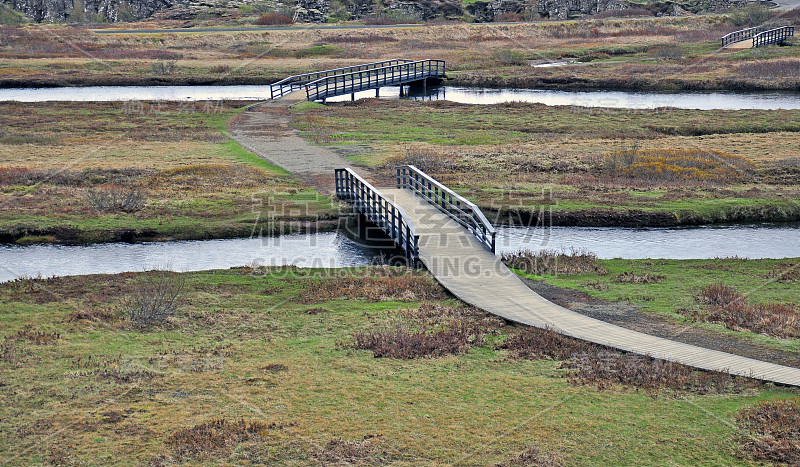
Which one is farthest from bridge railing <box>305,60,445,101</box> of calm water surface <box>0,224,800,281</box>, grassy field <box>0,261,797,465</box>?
grassy field <box>0,261,797,465</box>

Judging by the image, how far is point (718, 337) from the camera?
17578 mm

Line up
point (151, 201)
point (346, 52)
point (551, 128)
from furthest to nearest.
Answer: point (346, 52) → point (551, 128) → point (151, 201)

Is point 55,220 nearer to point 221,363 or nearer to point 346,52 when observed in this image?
point 221,363

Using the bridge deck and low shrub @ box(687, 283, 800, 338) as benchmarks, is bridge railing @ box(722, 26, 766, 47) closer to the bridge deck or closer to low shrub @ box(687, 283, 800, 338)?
the bridge deck


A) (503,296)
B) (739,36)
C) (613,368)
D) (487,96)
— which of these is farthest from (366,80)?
(613,368)

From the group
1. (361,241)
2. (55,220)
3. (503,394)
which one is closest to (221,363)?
(503,394)

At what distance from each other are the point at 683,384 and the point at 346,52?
8223 cm

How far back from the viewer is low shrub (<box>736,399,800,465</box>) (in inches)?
483

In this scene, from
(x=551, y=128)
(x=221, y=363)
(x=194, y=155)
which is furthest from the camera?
(x=551, y=128)

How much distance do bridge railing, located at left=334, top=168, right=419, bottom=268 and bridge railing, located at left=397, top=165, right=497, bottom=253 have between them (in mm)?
1777

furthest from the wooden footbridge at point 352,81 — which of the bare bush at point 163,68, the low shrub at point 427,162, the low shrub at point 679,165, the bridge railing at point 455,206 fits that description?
the bridge railing at point 455,206

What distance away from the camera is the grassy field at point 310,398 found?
1266 centimetres

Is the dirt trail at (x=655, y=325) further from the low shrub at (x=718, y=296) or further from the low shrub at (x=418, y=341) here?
the low shrub at (x=418, y=341)

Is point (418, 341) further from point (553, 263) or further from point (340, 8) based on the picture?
point (340, 8)
